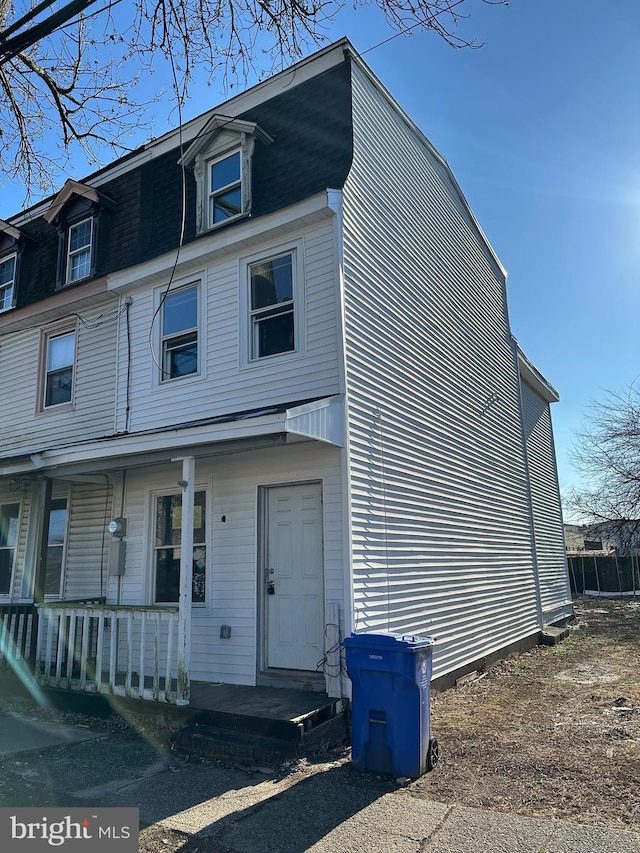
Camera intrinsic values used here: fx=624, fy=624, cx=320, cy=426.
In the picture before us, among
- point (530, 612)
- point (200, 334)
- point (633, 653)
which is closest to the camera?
point (200, 334)

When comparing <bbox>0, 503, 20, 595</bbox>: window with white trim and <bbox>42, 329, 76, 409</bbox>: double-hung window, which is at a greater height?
<bbox>42, 329, 76, 409</bbox>: double-hung window

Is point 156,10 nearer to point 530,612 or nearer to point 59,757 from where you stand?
point 59,757

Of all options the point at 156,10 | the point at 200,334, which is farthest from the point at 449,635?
the point at 156,10

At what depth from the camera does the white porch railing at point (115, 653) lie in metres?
6.83

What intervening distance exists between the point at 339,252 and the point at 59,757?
621cm

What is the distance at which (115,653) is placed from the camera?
7.22 meters

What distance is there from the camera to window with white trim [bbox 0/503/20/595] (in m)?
10.8

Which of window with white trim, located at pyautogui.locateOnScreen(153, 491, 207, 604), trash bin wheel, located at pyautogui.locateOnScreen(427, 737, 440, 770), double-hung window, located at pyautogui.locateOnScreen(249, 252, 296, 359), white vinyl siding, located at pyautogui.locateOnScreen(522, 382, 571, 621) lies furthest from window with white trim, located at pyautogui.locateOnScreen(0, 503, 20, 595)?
white vinyl siding, located at pyautogui.locateOnScreen(522, 382, 571, 621)

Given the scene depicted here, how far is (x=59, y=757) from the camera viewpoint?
5836 mm

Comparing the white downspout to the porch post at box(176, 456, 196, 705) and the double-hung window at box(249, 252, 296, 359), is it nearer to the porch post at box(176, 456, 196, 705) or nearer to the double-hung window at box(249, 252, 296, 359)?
the porch post at box(176, 456, 196, 705)

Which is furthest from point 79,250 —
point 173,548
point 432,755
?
point 432,755

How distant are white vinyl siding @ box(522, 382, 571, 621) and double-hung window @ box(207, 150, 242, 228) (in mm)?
9841

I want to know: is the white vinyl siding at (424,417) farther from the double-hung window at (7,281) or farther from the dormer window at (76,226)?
the double-hung window at (7,281)

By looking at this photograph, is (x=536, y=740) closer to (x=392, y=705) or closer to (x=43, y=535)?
(x=392, y=705)
